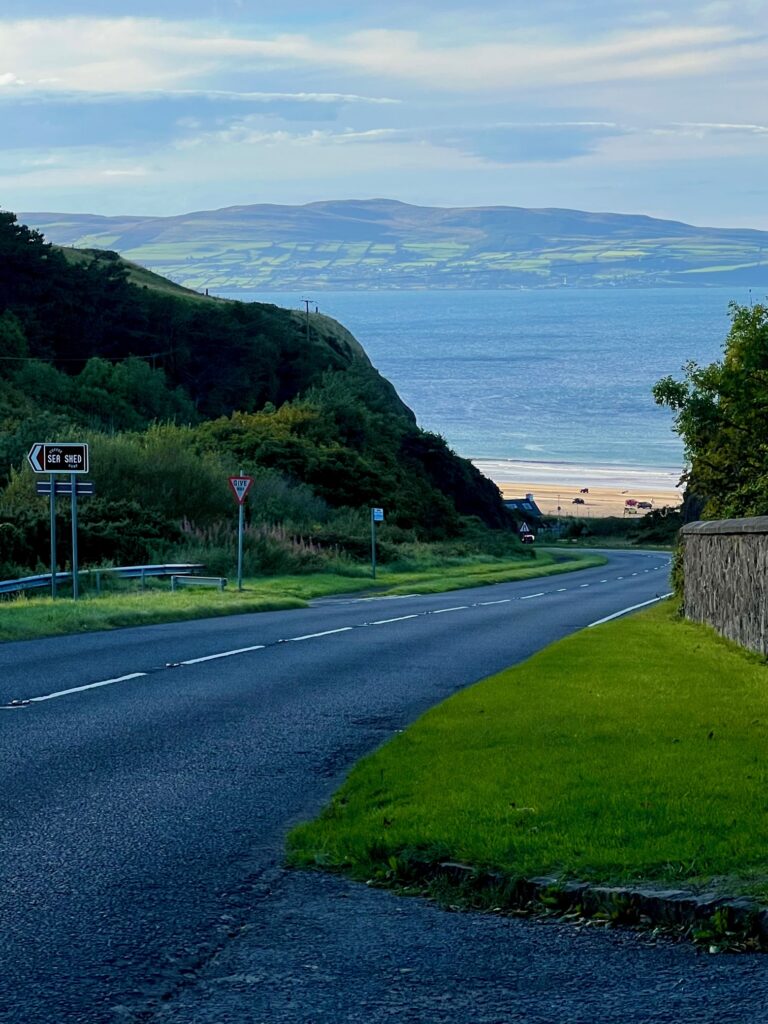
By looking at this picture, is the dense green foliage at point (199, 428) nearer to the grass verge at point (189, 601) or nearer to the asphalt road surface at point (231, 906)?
the grass verge at point (189, 601)

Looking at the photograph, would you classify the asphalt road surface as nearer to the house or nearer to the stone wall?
the stone wall

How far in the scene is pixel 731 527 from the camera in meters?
19.2

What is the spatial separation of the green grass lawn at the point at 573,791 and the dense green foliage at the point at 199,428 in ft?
87.5

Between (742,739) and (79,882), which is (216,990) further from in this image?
(742,739)

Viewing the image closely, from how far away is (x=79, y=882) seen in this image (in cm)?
734

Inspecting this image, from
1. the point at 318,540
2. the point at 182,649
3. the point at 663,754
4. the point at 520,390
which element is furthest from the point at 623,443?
the point at 663,754

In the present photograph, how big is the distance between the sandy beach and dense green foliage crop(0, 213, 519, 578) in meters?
19.5

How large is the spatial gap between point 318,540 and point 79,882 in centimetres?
4921

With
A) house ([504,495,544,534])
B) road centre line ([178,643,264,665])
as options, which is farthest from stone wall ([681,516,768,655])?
house ([504,495,544,534])

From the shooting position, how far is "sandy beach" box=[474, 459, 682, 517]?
416 ft

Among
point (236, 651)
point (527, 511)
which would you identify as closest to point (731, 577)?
point (236, 651)

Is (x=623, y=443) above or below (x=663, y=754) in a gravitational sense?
above

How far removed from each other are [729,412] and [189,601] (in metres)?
11.4

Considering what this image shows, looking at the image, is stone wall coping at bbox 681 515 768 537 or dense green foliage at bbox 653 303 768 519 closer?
stone wall coping at bbox 681 515 768 537
